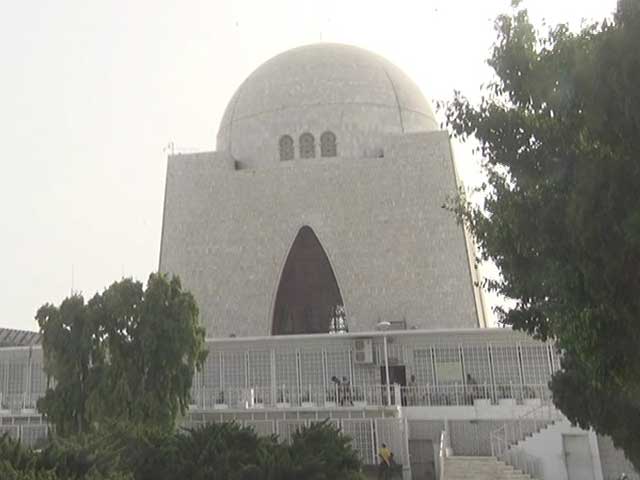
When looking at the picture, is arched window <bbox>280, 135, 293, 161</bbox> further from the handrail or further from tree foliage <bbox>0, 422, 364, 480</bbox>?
tree foliage <bbox>0, 422, 364, 480</bbox>

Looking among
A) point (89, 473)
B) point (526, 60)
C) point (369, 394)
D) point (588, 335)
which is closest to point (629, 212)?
point (588, 335)

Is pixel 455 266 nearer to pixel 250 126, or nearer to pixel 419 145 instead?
pixel 419 145

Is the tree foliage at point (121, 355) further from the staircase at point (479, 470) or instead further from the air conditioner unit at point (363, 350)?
the air conditioner unit at point (363, 350)

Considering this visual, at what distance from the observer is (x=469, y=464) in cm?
1222

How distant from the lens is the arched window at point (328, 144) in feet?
81.7

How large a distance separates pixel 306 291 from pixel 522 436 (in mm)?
15573

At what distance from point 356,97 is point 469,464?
16.1 m

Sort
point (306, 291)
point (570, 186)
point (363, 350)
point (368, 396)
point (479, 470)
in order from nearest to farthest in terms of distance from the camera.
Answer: point (570, 186), point (479, 470), point (368, 396), point (363, 350), point (306, 291)

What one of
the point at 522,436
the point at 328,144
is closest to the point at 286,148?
the point at 328,144

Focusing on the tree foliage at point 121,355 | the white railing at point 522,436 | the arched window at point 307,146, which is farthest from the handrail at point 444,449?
the arched window at point 307,146

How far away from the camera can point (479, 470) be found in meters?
12.0

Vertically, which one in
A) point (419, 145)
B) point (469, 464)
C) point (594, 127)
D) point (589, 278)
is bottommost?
point (469, 464)

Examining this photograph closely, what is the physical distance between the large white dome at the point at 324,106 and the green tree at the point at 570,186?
58.4ft

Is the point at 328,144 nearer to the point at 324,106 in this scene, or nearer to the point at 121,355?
the point at 324,106
